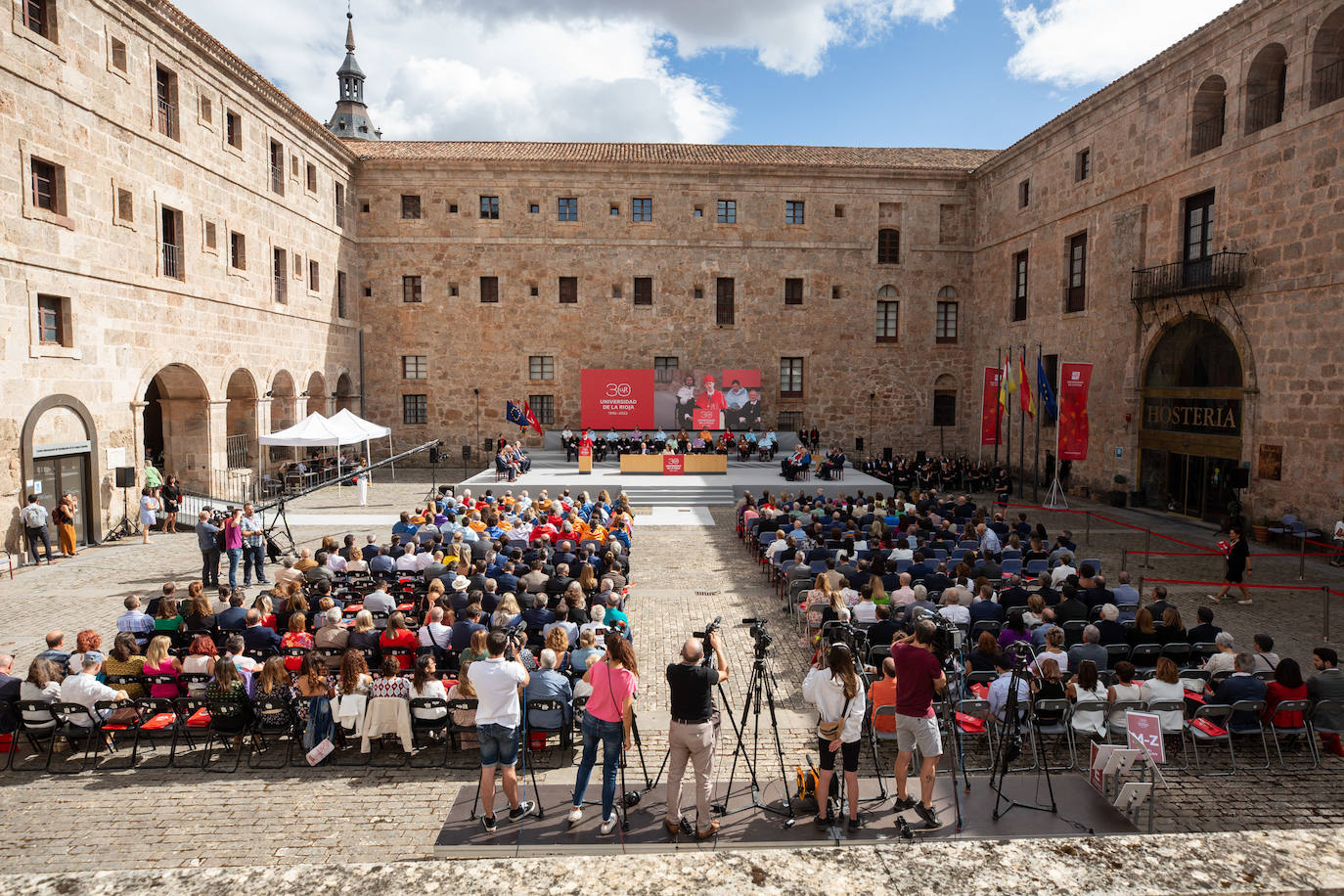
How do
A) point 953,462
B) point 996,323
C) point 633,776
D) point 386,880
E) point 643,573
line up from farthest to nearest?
point 996,323 → point 953,462 → point 643,573 → point 633,776 → point 386,880

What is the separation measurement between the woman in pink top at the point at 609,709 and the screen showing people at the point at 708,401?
26.5 meters

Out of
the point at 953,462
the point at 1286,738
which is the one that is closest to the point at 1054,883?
the point at 1286,738

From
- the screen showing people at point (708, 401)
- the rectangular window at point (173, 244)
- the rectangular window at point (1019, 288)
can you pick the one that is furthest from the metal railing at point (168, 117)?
the rectangular window at point (1019, 288)

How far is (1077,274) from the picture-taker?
26359mm

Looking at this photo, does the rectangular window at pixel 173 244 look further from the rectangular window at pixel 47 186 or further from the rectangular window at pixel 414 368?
the rectangular window at pixel 414 368

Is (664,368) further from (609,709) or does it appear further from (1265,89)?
(609,709)

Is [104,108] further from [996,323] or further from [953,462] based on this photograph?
[996,323]

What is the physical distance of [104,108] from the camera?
1781cm

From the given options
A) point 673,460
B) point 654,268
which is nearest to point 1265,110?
point 673,460

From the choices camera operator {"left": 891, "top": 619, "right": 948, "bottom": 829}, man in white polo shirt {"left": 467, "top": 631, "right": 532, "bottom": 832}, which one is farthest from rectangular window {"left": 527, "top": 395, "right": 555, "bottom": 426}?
camera operator {"left": 891, "top": 619, "right": 948, "bottom": 829}

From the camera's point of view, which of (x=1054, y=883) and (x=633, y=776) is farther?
(x=633, y=776)

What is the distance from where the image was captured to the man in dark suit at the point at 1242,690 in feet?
25.1

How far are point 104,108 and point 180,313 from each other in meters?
5.06

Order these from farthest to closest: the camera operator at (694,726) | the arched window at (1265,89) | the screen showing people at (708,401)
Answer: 1. the screen showing people at (708,401)
2. the arched window at (1265,89)
3. the camera operator at (694,726)
